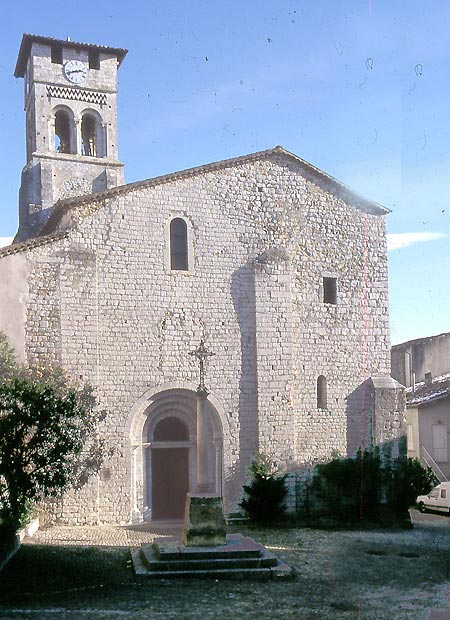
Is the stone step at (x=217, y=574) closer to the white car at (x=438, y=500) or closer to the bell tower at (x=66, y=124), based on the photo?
the white car at (x=438, y=500)

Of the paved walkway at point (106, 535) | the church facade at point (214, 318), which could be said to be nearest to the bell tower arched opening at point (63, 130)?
the church facade at point (214, 318)

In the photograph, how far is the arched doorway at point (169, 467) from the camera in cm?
1902

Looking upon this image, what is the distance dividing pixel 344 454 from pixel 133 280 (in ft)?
24.7

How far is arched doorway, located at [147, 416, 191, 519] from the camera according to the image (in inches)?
749

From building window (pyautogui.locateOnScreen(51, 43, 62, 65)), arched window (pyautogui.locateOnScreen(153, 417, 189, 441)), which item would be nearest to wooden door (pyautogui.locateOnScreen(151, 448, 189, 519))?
arched window (pyautogui.locateOnScreen(153, 417, 189, 441))

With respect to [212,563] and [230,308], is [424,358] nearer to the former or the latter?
[230,308]

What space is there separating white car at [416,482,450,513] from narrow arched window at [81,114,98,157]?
1802 cm

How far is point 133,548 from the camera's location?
13.2 metres

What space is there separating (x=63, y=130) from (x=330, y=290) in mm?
14360

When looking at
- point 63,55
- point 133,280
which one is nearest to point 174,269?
point 133,280

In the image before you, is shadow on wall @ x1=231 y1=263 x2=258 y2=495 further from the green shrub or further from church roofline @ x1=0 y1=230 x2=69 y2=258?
church roofline @ x1=0 y1=230 x2=69 y2=258

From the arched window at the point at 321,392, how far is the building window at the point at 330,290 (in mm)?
2231

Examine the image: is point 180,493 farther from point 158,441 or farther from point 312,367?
point 312,367

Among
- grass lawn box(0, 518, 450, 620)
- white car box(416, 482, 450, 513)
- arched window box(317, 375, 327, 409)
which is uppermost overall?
arched window box(317, 375, 327, 409)
